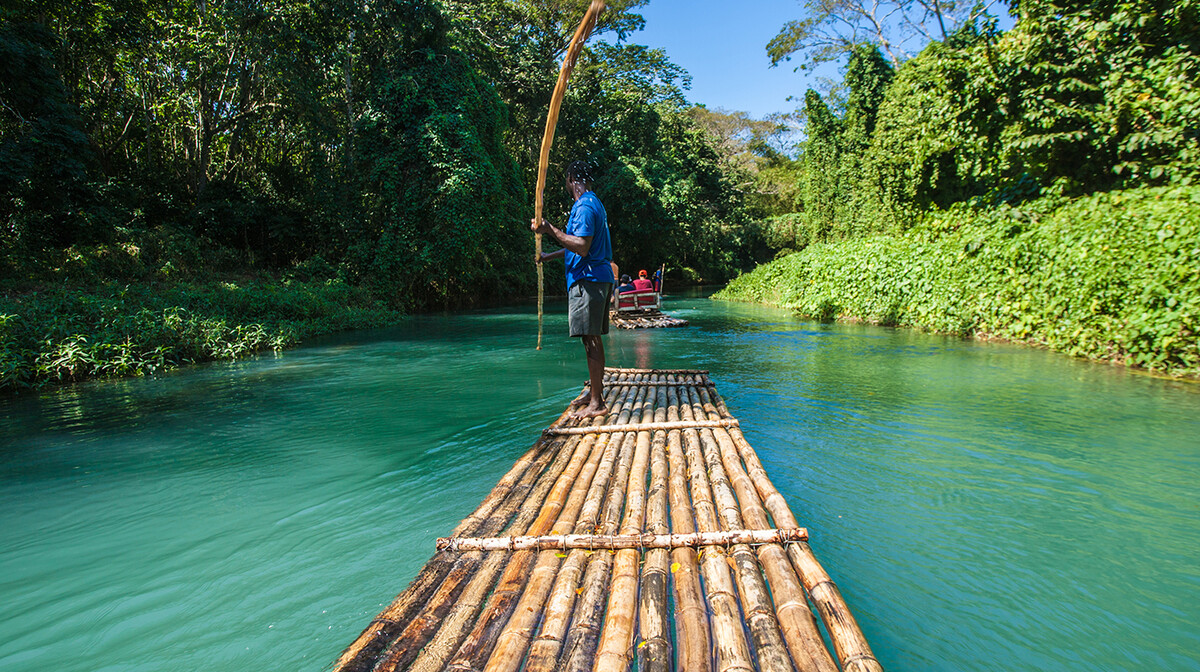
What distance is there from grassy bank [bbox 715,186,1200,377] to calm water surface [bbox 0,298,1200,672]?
2.20 feet

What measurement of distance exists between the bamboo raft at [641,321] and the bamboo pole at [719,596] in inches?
392

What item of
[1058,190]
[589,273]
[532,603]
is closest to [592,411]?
[589,273]

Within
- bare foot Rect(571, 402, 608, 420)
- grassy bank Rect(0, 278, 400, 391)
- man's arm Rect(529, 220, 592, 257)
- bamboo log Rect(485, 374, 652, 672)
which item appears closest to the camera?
bamboo log Rect(485, 374, 652, 672)

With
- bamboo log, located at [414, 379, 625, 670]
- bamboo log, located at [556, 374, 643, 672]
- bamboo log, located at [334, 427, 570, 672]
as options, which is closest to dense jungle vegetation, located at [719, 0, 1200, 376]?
bamboo log, located at [556, 374, 643, 672]

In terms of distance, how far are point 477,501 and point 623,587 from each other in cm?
167

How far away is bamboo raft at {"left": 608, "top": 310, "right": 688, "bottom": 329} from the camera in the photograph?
13047 mm

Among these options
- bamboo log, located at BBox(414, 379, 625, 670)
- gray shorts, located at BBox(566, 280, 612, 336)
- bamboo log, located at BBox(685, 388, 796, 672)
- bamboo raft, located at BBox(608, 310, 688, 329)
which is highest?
gray shorts, located at BBox(566, 280, 612, 336)

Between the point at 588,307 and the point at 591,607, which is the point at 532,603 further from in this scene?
the point at 588,307

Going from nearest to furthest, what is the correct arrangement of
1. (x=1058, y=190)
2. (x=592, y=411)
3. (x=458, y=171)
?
(x=592, y=411)
(x=1058, y=190)
(x=458, y=171)

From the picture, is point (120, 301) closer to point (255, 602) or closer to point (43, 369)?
point (43, 369)

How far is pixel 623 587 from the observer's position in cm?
206

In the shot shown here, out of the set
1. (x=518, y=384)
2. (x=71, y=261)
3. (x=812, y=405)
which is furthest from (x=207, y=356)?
(x=812, y=405)

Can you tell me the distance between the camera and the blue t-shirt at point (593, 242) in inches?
169

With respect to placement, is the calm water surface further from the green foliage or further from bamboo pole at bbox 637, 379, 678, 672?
the green foliage
